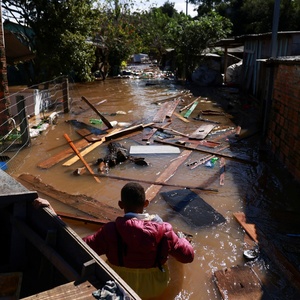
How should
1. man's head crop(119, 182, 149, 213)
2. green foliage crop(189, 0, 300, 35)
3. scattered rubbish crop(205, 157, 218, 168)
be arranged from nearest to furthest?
man's head crop(119, 182, 149, 213), scattered rubbish crop(205, 157, 218, 168), green foliage crop(189, 0, 300, 35)

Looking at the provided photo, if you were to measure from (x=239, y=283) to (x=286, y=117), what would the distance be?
5.04 m

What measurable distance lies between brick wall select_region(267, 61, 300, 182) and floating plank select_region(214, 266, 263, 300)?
137 inches

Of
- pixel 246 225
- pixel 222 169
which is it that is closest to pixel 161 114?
pixel 222 169

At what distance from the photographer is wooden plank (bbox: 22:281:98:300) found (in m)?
2.19

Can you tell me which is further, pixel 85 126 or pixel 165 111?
pixel 165 111

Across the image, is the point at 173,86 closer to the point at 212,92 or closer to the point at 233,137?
the point at 212,92

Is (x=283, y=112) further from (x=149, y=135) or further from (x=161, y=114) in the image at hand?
(x=161, y=114)

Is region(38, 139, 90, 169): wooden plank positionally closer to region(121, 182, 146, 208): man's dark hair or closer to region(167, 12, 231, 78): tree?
region(121, 182, 146, 208): man's dark hair

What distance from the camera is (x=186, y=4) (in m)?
61.1

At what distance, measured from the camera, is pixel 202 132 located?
11.1 meters

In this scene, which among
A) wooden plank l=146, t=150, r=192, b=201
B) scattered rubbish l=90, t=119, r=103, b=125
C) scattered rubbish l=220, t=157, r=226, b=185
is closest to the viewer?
wooden plank l=146, t=150, r=192, b=201

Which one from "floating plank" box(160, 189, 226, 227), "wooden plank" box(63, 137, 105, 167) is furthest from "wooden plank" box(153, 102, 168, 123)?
"floating plank" box(160, 189, 226, 227)

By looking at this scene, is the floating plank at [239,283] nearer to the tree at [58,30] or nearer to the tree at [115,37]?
the tree at [58,30]

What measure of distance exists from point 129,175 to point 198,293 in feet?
13.0
